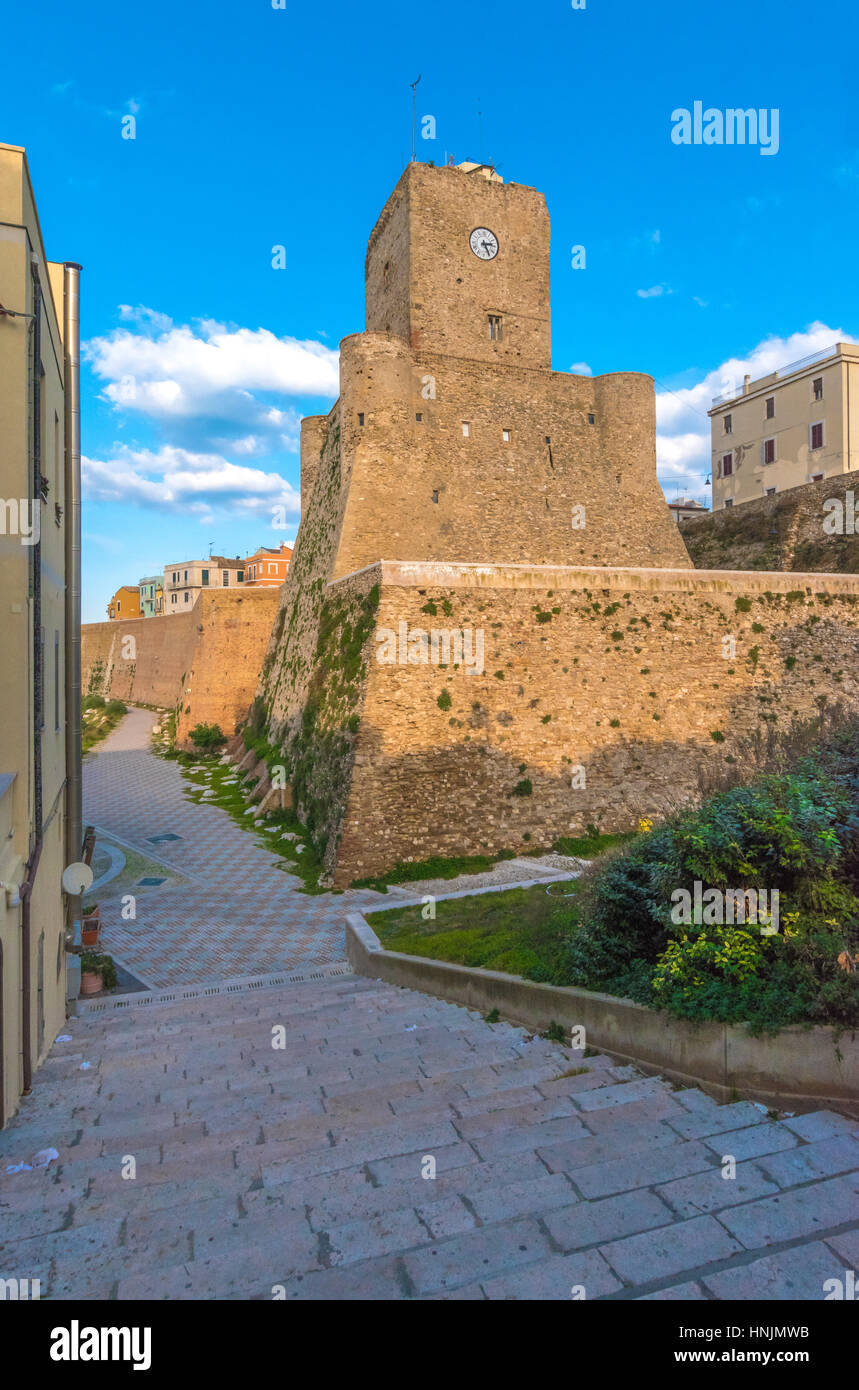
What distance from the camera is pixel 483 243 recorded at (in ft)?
72.9

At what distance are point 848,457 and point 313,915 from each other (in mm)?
26175

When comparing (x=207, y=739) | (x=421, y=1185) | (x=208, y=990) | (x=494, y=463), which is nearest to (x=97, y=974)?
(x=208, y=990)

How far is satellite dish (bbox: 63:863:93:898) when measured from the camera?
848 cm

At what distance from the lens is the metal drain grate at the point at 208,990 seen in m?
8.68

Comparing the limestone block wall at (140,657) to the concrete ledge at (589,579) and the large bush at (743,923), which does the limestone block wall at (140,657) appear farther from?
the large bush at (743,923)

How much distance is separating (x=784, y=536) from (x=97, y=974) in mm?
23734

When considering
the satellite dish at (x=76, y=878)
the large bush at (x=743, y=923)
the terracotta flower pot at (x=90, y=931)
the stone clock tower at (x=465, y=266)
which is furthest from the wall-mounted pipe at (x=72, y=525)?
the stone clock tower at (x=465, y=266)

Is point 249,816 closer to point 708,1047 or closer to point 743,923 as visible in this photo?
point 743,923

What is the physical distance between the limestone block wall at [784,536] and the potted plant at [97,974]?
21.9 m

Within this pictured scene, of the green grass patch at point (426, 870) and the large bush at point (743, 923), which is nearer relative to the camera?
the large bush at point (743, 923)

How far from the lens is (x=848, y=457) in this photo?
27.6m

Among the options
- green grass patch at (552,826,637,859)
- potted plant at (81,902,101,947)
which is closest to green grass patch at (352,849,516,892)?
green grass patch at (552,826,637,859)

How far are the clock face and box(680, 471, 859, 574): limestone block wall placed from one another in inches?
483

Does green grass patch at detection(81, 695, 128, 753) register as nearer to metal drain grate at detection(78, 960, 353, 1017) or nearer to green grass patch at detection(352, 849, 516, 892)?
green grass patch at detection(352, 849, 516, 892)
